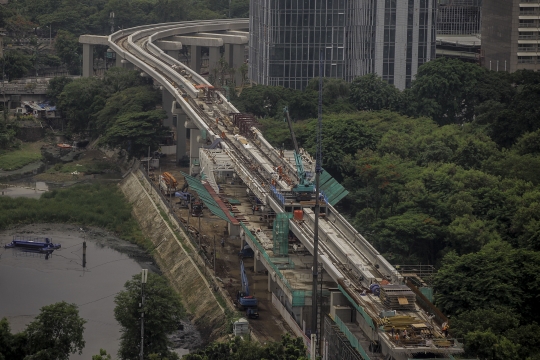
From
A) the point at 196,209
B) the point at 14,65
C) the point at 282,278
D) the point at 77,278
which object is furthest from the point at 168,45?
the point at 282,278

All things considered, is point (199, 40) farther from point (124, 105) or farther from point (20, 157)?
point (20, 157)

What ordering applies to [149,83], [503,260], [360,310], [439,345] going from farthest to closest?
1. [149,83]
2. [503,260]
3. [360,310]
4. [439,345]

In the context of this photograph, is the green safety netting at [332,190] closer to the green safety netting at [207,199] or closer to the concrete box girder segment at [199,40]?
the green safety netting at [207,199]

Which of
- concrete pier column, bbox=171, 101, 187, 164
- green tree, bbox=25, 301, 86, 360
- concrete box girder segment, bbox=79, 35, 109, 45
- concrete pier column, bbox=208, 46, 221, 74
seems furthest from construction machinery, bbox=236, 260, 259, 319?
concrete box girder segment, bbox=79, 35, 109, 45

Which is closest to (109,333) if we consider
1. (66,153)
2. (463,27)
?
(66,153)

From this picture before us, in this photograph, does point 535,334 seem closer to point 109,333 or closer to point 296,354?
point 296,354

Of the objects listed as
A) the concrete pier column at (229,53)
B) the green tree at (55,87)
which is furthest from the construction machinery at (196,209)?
the concrete pier column at (229,53)

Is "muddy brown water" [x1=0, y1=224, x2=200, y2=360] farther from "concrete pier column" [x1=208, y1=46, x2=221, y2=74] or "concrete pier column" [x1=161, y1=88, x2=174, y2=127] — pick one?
"concrete pier column" [x1=208, y1=46, x2=221, y2=74]
